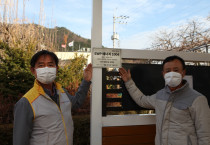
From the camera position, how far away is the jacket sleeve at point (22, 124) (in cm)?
135

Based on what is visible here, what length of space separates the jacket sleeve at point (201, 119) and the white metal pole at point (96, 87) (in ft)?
3.67

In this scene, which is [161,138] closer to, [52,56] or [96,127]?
[96,127]

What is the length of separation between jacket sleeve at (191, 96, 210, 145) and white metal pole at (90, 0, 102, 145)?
3.67 ft

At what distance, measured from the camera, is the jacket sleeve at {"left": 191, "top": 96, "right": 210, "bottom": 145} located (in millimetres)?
1623

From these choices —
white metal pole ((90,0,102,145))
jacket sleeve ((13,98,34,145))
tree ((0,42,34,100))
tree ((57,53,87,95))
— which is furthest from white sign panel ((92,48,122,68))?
tree ((57,53,87,95))

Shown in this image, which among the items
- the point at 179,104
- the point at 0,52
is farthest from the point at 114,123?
the point at 0,52

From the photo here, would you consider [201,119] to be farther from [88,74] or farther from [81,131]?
[81,131]

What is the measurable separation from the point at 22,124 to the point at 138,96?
144 cm

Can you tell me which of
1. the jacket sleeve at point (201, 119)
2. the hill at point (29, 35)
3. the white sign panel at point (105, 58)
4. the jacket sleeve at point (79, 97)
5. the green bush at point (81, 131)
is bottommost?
the green bush at point (81, 131)

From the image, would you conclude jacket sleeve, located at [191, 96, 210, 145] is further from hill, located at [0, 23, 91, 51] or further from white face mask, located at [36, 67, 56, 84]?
hill, located at [0, 23, 91, 51]

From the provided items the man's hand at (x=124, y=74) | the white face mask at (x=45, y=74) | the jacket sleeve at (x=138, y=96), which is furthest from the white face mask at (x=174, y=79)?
the white face mask at (x=45, y=74)

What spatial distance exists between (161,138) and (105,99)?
844 millimetres

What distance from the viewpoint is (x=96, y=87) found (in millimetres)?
2244

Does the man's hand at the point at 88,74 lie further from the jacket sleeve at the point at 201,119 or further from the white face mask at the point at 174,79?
the jacket sleeve at the point at 201,119
